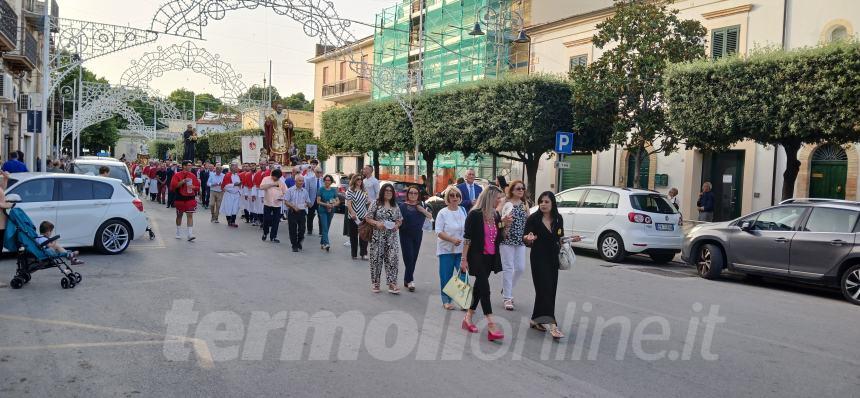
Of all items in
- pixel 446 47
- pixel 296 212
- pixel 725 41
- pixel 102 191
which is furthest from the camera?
pixel 446 47

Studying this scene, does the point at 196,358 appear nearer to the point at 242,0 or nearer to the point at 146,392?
the point at 146,392

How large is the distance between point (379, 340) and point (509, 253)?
2288mm

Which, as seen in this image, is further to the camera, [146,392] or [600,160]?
[600,160]

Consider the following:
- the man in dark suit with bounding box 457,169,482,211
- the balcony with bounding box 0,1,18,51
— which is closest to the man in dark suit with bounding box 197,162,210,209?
the balcony with bounding box 0,1,18,51

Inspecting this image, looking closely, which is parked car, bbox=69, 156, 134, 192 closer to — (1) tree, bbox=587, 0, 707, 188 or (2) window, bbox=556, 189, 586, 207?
(2) window, bbox=556, 189, 586, 207

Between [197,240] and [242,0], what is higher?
[242,0]

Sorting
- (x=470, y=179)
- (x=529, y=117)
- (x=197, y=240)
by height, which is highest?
(x=529, y=117)

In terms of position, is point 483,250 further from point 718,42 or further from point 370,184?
point 718,42

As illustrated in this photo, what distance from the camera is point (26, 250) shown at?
8586 mm

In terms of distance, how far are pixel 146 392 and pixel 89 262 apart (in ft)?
23.0

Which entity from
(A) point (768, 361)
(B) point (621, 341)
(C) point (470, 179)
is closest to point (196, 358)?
(B) point (621, 341)

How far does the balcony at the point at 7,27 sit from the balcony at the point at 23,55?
3.10 meters

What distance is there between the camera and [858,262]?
999 centimetres

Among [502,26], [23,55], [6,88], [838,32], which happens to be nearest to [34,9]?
[23,55]
